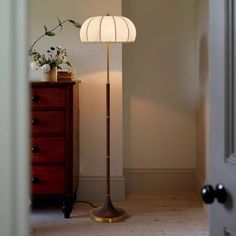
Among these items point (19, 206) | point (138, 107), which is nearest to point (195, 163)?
point (138, 107)

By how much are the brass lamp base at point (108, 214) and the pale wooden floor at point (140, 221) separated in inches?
1.9

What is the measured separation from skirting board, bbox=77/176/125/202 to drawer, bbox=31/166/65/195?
536 millimetres

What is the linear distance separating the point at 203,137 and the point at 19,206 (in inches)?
118

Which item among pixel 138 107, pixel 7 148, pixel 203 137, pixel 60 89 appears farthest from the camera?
pixel 138 107

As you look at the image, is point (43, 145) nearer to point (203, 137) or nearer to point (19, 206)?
point (203, 137)

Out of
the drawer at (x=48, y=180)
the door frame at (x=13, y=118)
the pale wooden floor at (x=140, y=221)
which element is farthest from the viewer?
the drawer at (x=48, y=180)

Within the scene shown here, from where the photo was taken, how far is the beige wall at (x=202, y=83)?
11.5ft

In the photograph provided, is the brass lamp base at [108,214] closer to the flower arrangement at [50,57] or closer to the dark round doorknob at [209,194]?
the flower arrangement at [50,57]

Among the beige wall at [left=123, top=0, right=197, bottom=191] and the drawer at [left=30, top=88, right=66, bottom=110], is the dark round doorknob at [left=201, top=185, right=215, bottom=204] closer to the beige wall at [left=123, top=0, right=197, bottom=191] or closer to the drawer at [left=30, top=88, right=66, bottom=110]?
the drawer at [left=30, top=88, right=66, bottom=110]

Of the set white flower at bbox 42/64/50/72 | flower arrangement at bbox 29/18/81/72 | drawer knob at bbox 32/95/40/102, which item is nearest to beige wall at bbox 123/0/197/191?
flower arrangement at bbox 29/18/81/72

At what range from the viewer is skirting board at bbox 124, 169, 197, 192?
4.07m

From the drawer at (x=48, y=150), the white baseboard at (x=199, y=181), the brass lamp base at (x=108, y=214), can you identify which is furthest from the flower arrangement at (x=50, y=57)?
the white baseboard at (x=199, y=181)

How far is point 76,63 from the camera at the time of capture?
3760mm

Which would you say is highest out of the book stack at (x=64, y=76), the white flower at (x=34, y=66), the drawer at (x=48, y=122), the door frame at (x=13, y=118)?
the white flower at (x=34, y=66)
